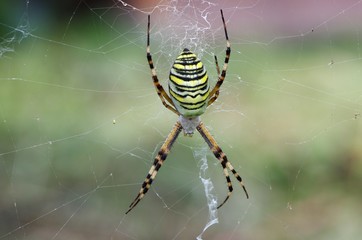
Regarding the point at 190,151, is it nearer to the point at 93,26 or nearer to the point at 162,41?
the point at 162,41

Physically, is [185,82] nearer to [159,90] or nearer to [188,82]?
[188,82]

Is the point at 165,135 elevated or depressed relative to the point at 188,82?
depressed

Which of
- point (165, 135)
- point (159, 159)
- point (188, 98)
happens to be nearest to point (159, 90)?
point (188, 98)

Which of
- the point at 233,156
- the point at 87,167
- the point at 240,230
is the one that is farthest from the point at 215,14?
the point at 240,230

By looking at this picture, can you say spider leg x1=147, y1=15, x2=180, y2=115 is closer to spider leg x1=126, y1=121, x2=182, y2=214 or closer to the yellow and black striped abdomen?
the yellow and black striped abdomen

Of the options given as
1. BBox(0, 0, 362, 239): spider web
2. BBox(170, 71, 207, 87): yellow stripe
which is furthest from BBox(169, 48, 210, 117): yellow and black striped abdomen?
BBox(0, 0, 362, 239): spider web
